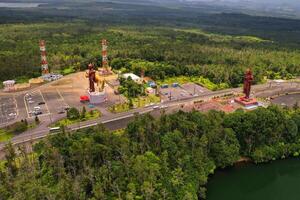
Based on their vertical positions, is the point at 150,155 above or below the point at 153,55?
below

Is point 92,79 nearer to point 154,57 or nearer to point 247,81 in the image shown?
point 247,81

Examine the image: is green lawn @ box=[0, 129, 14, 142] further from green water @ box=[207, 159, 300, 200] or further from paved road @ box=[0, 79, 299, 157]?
green water @ box=[207, 159, 300, 200]

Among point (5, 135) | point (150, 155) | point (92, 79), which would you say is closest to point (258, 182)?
point (150, 155)

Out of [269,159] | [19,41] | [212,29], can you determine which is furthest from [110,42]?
[269,159]

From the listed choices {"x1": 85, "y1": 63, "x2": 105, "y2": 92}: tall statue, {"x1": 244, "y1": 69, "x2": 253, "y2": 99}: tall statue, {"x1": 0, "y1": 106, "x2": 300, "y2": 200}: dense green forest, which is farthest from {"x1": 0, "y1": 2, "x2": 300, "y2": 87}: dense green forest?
{"x1": 0, "y1": 106, "x2": 300, "y2": 200}: dense green forest

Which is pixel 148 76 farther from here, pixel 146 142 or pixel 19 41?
pixel 19 41

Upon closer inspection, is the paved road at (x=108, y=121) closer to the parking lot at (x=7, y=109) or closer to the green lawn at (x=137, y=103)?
the green lawn at (x=137, y=103)
